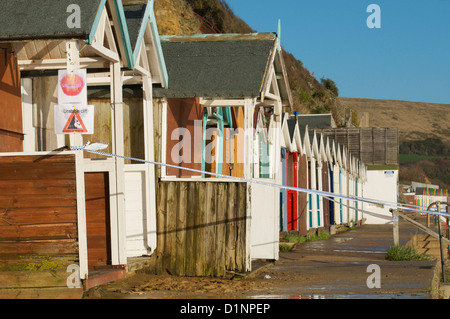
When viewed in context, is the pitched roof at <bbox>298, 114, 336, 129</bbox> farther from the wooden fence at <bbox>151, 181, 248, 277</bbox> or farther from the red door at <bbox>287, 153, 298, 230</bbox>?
the wooden fence at <bbox>151, 181, 248, 277</bbox>

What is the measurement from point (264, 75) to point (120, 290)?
422cm

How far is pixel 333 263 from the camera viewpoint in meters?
13.3

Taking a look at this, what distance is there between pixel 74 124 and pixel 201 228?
3.44 meters

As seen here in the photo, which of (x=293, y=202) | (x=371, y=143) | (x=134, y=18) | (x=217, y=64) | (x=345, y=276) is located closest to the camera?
→ (x=134, y=18)

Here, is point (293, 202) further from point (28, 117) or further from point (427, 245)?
point (28, 117)

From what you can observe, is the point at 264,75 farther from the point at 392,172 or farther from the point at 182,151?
the point at 392,172

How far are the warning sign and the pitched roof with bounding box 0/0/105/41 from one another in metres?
0.79

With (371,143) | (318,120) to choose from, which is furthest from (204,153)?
(318,120)

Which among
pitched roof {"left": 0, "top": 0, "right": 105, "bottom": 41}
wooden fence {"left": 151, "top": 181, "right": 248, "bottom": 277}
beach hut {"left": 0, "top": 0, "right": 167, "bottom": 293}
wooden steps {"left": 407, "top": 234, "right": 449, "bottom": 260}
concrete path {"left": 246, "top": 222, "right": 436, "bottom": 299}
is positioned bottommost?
wooden steps {"left": 407, "top": 234, "right": 449, "bottom": 260}

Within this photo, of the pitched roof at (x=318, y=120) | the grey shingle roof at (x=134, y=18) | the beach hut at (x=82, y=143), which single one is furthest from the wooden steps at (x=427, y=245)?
the pitched roof at (x=318, y=120)

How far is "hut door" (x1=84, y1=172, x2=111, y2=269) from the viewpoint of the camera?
380 inches

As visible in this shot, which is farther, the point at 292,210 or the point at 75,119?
the point at 292,210

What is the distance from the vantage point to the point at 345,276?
1095 centimetres

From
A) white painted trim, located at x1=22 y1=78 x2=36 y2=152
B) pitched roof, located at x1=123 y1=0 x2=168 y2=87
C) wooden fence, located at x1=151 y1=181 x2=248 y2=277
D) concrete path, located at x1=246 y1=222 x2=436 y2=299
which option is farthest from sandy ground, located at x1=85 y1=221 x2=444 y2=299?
pitched roof, located at x1=123 y1=0 x2=168 y2=87
